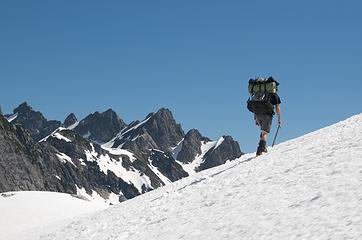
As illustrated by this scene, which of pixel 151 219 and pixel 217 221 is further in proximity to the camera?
pixel 151 219

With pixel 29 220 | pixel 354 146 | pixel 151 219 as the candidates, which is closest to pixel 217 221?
pixel 151 219

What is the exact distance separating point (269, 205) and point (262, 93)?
342 inches

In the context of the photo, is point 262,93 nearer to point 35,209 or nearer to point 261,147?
point 261,147

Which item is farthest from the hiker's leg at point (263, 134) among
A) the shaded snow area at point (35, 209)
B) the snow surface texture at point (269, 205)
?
the shaded snow area at point (35, 209)

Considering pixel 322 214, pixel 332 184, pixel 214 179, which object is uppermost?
pixel 214 179

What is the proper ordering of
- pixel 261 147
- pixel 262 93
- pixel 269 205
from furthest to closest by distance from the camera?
pixel 261 147 < pixel 262 93 < pixel 269 205

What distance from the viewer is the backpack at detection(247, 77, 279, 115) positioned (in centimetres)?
1856

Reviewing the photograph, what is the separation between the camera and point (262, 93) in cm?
1877

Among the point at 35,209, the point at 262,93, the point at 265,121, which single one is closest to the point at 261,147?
the point at 265,121

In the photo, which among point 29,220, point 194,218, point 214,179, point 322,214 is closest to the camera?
point 322,214

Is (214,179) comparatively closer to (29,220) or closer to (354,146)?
(354,146)

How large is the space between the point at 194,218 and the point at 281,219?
121 inches

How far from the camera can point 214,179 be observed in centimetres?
1659

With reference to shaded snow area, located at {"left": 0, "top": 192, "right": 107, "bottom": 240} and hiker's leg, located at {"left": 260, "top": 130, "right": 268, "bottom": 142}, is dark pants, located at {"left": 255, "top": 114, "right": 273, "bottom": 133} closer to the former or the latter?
hiker's leg, located at {"left": 260, "top": 130, "right": 268, "bottom": 142}
